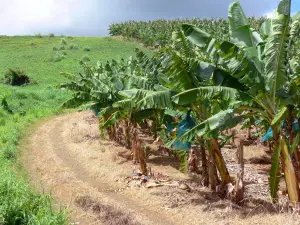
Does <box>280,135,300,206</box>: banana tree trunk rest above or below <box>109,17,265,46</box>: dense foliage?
below

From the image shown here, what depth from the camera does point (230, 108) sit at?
8383mm

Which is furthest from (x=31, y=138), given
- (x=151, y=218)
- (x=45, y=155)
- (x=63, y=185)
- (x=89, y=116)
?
(x=151, y=218)

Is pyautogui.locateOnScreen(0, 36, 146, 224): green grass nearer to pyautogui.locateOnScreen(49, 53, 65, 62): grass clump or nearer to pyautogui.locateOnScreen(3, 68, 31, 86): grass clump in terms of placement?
pyautogui.locateOnScreen(49, 53, 65, 62): grass clump

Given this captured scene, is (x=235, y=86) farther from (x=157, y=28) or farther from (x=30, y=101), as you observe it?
(x=157, y=28)

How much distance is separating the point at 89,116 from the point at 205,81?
14.0 m

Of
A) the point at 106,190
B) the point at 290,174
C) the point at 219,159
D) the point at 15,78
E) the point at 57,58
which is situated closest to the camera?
the point at 290,174

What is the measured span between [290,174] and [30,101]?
66.4 feet

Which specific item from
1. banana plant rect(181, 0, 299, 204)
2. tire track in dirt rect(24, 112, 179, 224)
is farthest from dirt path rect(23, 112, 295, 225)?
banana plant rect(181, 0, 299, 204)

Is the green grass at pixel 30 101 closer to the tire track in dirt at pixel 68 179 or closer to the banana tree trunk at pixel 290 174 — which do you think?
the tire track in dirt at pixel 68 179

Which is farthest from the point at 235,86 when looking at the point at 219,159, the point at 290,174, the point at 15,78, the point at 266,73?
the point at 15,78

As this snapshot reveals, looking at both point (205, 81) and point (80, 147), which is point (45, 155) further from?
point (205, 81)

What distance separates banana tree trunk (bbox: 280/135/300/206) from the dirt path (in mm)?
528

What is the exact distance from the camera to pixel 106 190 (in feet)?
36.4

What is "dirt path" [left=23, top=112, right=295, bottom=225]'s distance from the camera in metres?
9.02
